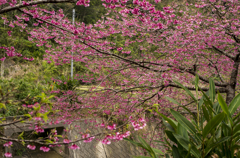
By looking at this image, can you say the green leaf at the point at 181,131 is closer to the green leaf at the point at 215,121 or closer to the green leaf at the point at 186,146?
the green leaf at the point at 186,146

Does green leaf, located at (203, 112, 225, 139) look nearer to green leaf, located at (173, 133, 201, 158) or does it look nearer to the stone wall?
green leaf, located at (173, 133, 201, 158)

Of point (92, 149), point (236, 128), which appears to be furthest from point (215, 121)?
point (92, 149)

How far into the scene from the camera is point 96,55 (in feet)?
12.3

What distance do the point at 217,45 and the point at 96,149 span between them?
441 centimetres

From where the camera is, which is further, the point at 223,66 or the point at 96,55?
the point at 223,66

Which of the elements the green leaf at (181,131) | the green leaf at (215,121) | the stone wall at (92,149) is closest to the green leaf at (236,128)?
the green leaf at (215,121)

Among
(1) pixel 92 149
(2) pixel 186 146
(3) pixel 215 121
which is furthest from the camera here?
(1) pixel 92 149

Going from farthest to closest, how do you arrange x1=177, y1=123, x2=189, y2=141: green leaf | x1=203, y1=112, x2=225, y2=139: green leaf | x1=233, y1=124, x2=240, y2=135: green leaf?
x1=177, y1=123, x2=189, y2=141: green leaf, x1=233, y1=124, x2=240, y2=135: green leaf, x1=203, y1=112, x2=225, y2=139: green leaf

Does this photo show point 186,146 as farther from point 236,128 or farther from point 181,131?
point 236,128

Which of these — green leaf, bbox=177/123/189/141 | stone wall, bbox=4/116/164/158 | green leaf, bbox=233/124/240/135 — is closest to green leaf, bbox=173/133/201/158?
green leaf, bbox=177/123/189/141

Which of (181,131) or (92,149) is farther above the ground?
(181,131)

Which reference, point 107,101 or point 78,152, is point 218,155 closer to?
point 107,101

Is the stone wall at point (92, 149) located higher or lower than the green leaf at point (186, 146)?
lower

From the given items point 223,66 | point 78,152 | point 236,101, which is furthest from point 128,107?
point 223,66
